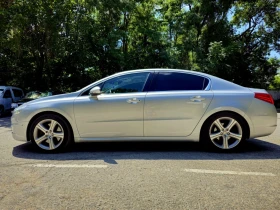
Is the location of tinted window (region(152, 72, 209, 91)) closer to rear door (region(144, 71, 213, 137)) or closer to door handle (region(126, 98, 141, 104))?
rear door (region(144, 71, 213, 137))

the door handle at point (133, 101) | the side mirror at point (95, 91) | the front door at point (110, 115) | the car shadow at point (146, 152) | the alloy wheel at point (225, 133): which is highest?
the side mirror at point (95, 91)

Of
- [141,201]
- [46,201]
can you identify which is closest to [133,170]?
[141,201]

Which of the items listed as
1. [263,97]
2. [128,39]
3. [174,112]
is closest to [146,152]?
[174,112]

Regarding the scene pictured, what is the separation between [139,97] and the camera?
4938 mm

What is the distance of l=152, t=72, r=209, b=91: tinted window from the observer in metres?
5.09

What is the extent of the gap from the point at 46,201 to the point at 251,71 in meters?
22.8

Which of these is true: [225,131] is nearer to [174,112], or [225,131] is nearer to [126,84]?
[174,112]

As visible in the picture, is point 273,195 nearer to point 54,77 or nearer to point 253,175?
point 253,175

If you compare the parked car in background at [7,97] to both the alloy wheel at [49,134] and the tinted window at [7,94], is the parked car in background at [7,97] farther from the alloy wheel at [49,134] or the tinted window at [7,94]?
the alloy wheel at [49,134]

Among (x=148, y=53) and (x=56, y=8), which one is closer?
(x=56, y=8)

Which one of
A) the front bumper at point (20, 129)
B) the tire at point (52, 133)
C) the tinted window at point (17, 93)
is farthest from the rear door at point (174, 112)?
the tinted window at point (17, 93)

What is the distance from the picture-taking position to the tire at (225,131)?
16.2ft

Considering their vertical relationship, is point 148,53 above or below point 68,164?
above

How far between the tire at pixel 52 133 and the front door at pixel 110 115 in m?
0.26
